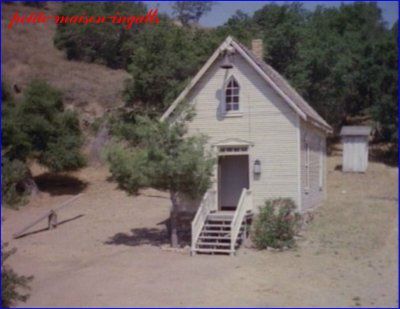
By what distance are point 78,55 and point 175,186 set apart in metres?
39.4

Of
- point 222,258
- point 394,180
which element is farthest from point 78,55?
point 222,258

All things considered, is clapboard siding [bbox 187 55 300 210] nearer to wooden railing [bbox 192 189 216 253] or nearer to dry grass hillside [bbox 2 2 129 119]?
wooden railing [bbox 192 189 216 253]

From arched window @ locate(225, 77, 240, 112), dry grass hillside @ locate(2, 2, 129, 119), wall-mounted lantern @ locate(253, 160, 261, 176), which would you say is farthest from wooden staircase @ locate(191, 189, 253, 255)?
dry grass hillside @ locate(2, 2, 129, 119)

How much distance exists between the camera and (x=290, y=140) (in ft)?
65.5

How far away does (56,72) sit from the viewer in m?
49.7

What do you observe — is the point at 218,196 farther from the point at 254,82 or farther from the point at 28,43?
the point at 28,43

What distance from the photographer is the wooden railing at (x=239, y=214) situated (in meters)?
17.6

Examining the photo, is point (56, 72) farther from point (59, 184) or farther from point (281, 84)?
point (281, 84)

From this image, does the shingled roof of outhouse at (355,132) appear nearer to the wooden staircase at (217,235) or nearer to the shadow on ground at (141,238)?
the shadow on ground at (141,238)

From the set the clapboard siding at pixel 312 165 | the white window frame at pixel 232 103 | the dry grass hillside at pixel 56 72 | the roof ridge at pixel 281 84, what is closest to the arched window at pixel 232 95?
the white window frame at pixel 232 103

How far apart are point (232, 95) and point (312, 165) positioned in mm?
4673

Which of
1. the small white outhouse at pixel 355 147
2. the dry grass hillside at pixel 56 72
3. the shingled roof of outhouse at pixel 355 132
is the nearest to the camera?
the shingled roof of outhouse at pixel 355 132

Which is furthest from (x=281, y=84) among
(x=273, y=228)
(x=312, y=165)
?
(x=273, y=228)

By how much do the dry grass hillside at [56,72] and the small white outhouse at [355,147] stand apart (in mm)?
16503
